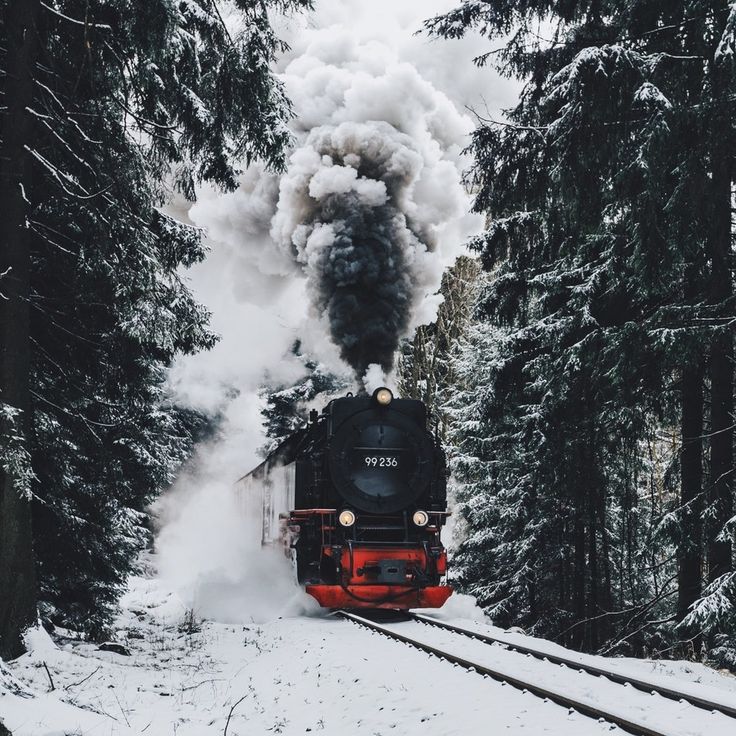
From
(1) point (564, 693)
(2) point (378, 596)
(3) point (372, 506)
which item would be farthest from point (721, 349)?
(2) point (378, 596)

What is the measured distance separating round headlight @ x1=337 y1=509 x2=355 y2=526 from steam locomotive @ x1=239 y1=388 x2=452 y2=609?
0.03 ft

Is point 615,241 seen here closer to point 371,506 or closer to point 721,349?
point 721,349

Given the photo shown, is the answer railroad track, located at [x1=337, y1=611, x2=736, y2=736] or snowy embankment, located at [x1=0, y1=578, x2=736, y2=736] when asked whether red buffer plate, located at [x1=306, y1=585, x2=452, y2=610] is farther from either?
railroad track, located at [x1=337, y1=611, x2=736, y2=736]

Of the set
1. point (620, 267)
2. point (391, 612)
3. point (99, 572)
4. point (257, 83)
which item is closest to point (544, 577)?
point (391, 612)

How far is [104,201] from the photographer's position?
8258 millimetres

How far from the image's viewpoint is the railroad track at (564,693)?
5277 mm

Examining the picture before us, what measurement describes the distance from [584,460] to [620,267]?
4042 mm

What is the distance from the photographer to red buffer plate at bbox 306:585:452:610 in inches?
454

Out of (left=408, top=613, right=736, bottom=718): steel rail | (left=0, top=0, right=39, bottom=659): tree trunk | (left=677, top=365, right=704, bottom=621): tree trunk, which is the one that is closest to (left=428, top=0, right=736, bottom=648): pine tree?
(left=677, top=365, right=704, bottom=621): tree trunk

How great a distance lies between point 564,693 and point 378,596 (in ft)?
19.5

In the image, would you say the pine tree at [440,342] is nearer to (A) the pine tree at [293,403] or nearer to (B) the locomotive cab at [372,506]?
(A) the pine tree at [293,403]

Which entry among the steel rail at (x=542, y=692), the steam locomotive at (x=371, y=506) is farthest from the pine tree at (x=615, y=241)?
the steel rail at (x=542, y=692)

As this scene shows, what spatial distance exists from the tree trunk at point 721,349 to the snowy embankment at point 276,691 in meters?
1.66

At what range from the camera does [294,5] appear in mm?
8305
